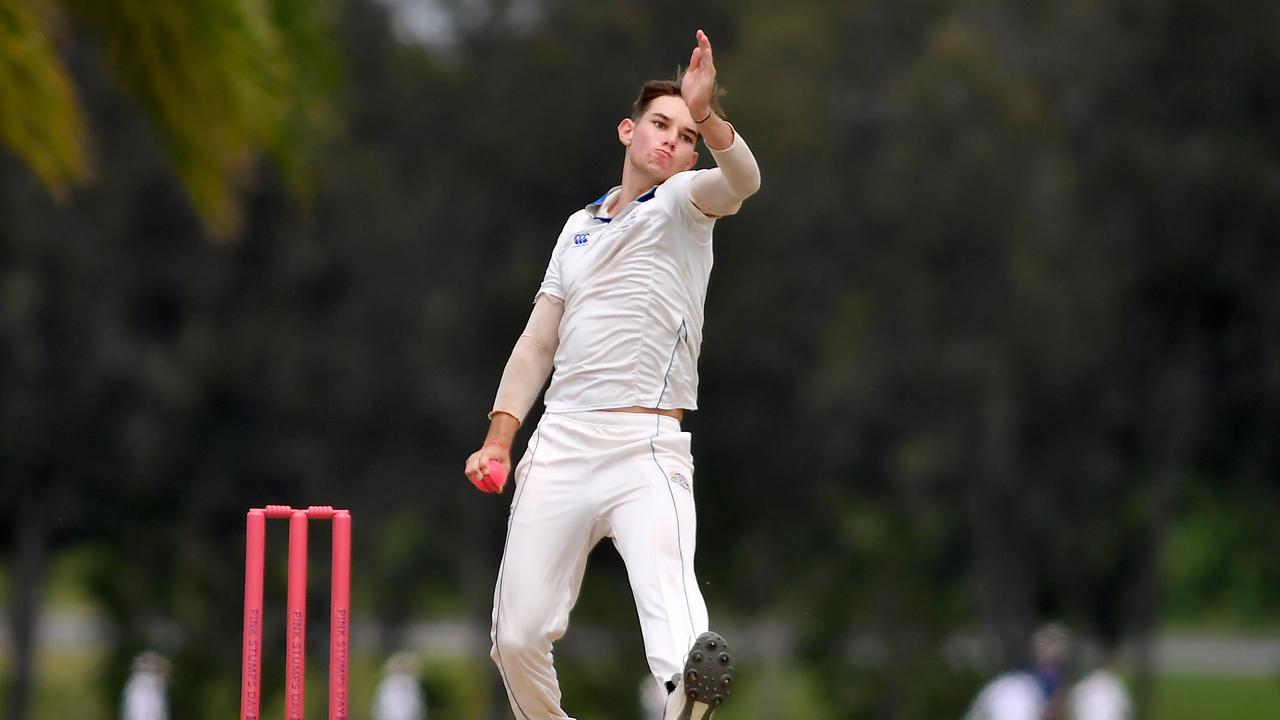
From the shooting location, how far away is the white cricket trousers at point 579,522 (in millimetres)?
5785

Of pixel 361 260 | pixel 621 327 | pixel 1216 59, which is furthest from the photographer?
pixel 361 260

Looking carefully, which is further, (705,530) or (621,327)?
(705,530)

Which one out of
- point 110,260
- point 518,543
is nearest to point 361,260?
point 110,260

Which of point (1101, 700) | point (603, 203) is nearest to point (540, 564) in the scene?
point (603, 203)

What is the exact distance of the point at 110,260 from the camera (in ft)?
111

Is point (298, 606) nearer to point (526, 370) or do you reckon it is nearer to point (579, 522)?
point (579, 522)

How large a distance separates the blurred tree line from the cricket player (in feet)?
85.6

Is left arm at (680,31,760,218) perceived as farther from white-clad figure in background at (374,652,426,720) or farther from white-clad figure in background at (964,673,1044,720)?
white-clad figure in background at (374,652,426,720)

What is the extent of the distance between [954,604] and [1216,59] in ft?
36.1

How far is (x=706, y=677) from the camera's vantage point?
207 inches

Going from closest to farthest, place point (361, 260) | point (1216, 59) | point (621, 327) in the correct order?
point (621, 327) → point (1216, 59) → point (361, 260)

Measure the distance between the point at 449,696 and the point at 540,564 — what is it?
2721 cm

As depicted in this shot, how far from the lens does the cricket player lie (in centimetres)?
579

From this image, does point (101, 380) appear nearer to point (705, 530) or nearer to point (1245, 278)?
point (705, 530)
